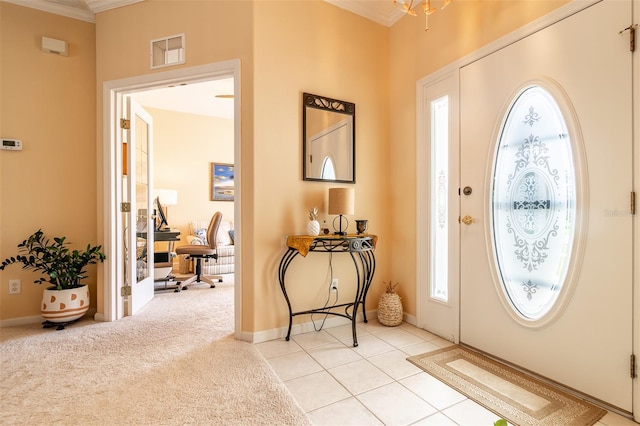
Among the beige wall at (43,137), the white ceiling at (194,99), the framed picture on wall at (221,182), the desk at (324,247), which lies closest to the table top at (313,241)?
the desk at (324,247)

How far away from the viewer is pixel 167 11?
8.77ft

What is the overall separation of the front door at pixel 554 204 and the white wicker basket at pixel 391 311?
1.96ft

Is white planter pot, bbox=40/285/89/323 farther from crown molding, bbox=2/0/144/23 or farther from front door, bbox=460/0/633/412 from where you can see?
front door, bbox=460/0/633/412

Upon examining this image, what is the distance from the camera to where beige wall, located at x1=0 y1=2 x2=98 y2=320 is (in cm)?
276

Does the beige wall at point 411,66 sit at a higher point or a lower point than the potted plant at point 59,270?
higher

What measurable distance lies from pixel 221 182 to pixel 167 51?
12.4 feet

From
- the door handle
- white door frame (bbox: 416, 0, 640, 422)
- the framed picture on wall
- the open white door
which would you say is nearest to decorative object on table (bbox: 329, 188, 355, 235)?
white door frame (bbox: 416, 0, 640, 422)

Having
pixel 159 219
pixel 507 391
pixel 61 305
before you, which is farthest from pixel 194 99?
pixel 507 391

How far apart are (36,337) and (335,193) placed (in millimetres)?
2772

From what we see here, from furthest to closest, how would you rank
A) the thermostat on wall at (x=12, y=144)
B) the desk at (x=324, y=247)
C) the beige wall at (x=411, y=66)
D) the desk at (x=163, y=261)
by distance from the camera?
the desk at (x=163, y=261), the thermostat on wall at (x=12, y=144), the desk at (x=324, y=247), the beige wall at (x=411, y=66)

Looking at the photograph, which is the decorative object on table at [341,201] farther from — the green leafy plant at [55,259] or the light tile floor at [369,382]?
the green leafy plant at [55,259]

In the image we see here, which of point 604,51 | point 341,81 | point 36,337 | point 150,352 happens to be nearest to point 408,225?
point 341,81

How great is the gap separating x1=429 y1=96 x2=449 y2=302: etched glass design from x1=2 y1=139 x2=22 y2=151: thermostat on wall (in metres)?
3.80

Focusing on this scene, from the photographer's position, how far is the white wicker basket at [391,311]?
9.12 feet
